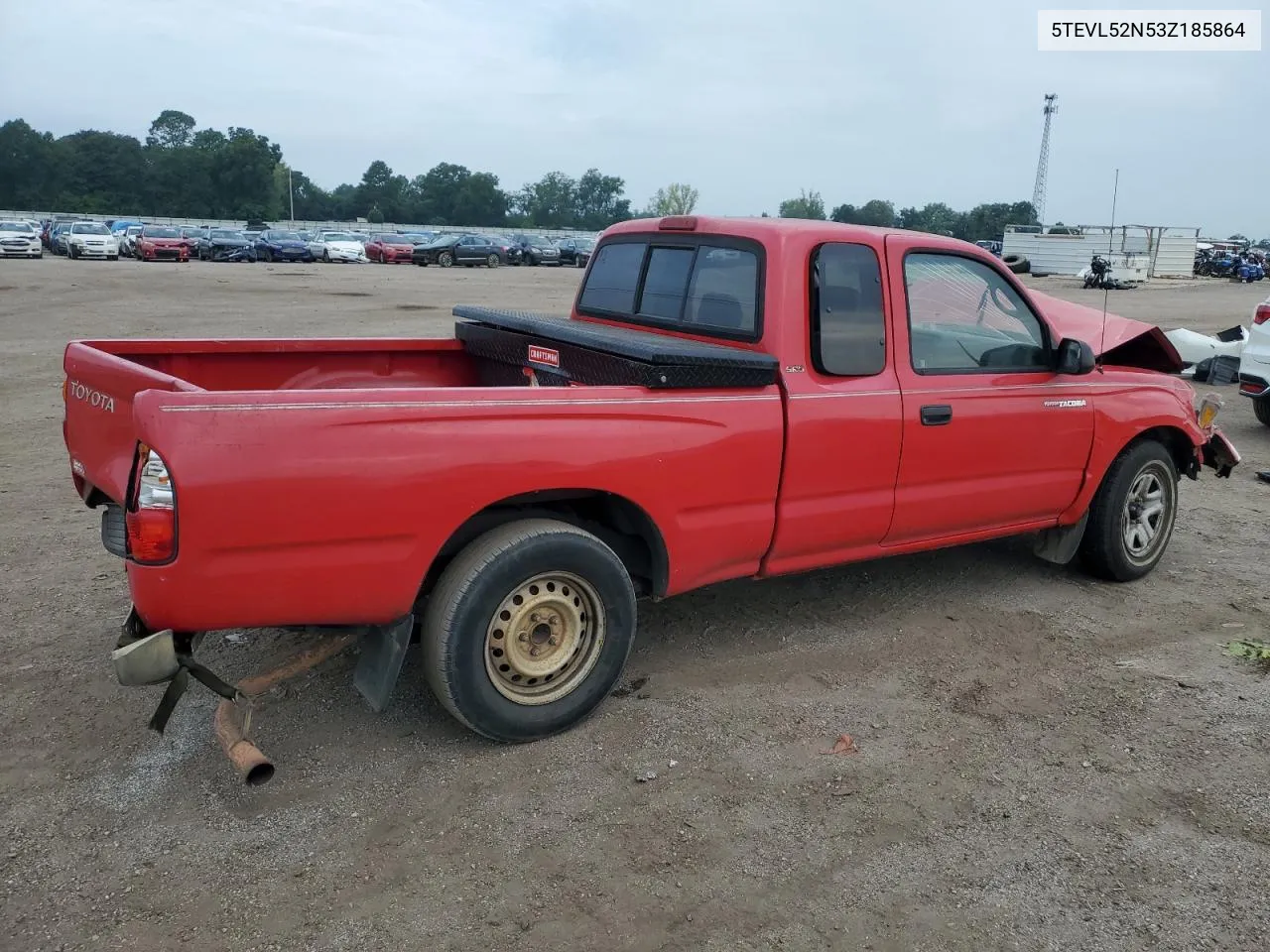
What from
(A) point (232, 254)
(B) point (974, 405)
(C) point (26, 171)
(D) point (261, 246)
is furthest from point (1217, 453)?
(C) point (26, 171)

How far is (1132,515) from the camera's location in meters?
5.68

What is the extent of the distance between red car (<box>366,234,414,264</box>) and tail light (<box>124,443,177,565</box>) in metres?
43.7

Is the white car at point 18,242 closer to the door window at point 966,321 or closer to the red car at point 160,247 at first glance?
the red car at point 160,247

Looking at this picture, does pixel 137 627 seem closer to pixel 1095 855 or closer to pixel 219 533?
pixel 219 533

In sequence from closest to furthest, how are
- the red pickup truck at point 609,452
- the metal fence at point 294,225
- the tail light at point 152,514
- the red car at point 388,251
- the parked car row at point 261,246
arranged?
the tail light at point 152,514 < the red pickup truck at point 609,452 < the parked car row at point 261,246 < the red car at point 388,251 < the metal fence at point 294,225

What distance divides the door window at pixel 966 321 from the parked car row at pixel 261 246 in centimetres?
3785

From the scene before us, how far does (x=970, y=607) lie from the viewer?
17.3ft

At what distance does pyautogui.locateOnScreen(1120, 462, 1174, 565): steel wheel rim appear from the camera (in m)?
5.61

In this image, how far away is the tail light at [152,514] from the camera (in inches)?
119

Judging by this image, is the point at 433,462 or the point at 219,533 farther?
the point at 433,462

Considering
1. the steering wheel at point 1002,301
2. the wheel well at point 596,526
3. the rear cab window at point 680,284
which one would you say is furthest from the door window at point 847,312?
the wheel well at point 596,526

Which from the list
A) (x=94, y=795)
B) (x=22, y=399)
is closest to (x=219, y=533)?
(x=94, y=795)

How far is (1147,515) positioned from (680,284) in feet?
10.1

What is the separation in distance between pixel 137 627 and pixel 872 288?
10.5 feet
